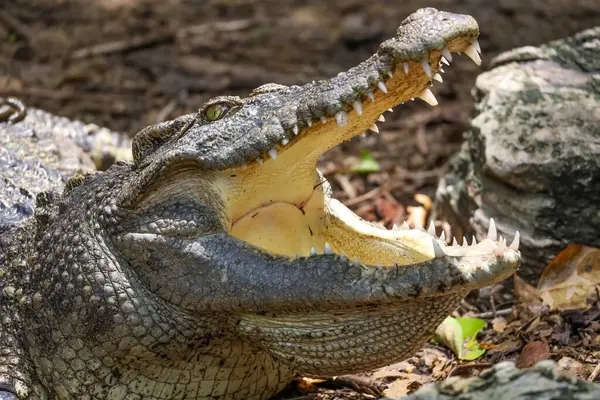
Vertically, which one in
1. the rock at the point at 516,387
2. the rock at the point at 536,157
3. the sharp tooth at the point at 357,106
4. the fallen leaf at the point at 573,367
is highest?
the sharp tooth at the point at 357,106

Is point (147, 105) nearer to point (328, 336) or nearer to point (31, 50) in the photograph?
point (31, 50)

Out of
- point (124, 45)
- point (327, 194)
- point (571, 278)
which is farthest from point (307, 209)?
point (124, 45)

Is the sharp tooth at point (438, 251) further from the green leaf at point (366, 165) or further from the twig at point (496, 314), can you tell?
the green leaf at point (366, 165)

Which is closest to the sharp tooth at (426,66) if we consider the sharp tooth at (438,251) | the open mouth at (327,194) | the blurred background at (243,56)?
the open mouth at (327,194)

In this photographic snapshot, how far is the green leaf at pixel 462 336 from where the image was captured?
12.7 ft

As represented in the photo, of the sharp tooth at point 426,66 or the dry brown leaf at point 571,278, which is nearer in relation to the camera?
the sharp tooth at point 426,66

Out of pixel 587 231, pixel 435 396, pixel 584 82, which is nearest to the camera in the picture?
pixel 435 396

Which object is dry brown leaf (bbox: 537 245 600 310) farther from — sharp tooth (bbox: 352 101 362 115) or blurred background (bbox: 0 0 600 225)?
blurred background (bbox: 0 0 600 225)

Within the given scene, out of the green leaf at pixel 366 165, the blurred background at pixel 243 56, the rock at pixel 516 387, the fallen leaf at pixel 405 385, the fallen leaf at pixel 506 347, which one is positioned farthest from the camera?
the blurred background at pixel 243 56

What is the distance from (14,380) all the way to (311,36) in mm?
5871

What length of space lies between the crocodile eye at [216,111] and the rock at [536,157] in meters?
1.86

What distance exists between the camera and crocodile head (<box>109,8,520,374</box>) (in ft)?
9.41

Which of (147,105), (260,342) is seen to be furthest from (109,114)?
(260,342)

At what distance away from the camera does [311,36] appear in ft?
28.0
